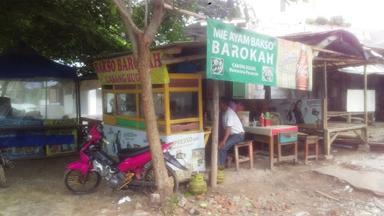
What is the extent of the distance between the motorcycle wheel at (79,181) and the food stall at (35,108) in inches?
152

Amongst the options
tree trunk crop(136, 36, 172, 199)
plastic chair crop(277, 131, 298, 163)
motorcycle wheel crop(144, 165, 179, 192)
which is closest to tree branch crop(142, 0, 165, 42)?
tree trunk crop(136, 36, 172, 199)

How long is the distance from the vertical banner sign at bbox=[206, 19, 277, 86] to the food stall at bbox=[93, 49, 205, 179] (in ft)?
3.31

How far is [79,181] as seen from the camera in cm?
670

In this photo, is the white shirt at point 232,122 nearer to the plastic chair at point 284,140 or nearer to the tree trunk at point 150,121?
the plastic chair at point 284,140

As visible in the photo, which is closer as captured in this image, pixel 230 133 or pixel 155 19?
pixel 155 19

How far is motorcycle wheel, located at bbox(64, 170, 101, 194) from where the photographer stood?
6.68 meters

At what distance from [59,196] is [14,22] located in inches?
205

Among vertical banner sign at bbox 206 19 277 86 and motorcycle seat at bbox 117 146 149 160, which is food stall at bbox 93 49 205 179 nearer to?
motorcycle seat at bbox 117 146 149 160

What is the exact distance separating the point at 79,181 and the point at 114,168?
75 cm

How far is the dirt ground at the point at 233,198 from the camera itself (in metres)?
5.83

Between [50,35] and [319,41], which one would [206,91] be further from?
[50,35]

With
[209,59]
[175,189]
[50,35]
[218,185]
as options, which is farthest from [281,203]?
[50,35]

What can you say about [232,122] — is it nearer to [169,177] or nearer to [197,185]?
[197,185]

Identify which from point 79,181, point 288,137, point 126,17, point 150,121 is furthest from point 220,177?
point 126,17
